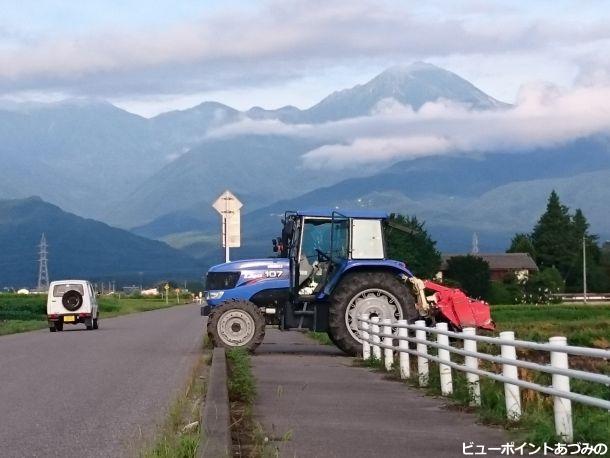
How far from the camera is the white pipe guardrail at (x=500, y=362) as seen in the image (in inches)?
419

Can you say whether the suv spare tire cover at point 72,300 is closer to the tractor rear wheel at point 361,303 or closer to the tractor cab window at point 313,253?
→ the tractor cab window at point 313,253

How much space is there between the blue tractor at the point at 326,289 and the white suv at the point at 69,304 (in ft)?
67.6

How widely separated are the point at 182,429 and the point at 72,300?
112 feet

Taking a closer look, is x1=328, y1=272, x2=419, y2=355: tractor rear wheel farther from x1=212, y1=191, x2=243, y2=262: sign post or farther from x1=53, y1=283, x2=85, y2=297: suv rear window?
x1=53, y1=283, x2=85, y2=297: suv rear window

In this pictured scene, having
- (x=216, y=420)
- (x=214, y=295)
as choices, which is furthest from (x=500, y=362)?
(x=214, y=295)

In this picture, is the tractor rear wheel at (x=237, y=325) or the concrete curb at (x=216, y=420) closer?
the concrete curb at (x=216, y=420)

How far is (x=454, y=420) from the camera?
12961mm

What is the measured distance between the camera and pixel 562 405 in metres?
10.8

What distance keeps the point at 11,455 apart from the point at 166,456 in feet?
7.27

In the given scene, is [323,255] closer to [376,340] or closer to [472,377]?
[376,340]

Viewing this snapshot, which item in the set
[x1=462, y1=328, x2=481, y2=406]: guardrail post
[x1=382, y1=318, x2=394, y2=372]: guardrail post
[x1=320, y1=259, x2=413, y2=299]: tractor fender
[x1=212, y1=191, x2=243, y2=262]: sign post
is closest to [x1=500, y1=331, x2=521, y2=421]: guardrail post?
[x1=462, y1=328, x2=481, y2=406]: guardrail post

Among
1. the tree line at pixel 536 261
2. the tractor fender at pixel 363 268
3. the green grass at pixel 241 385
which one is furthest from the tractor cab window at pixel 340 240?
the tree line at pixel 536 261

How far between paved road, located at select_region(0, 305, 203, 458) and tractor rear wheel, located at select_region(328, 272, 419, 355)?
274 cm

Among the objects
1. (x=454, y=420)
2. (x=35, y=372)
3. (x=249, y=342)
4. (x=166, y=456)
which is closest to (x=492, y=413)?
(x=454, y=420)
